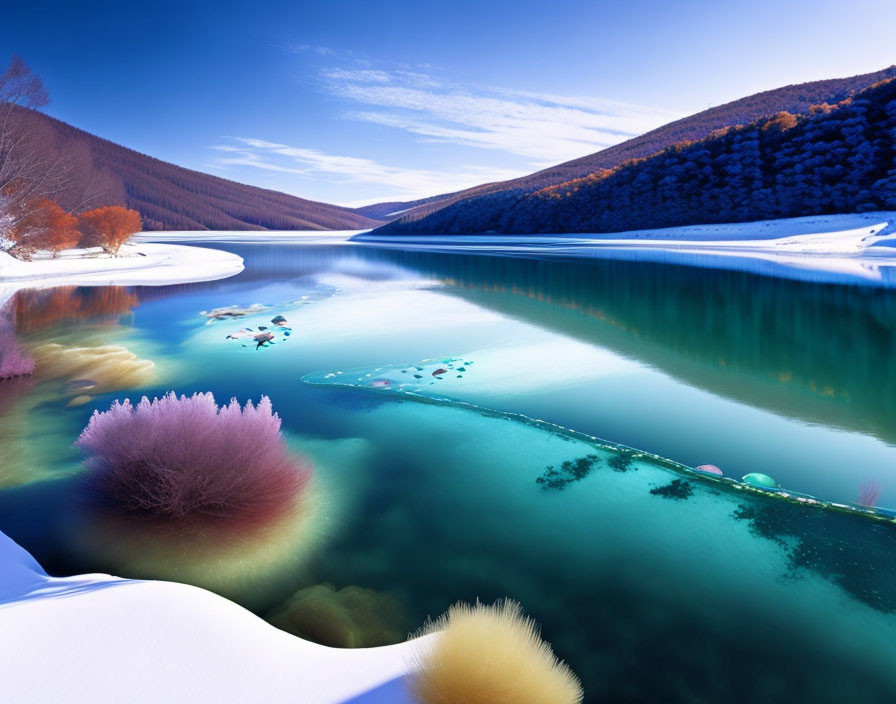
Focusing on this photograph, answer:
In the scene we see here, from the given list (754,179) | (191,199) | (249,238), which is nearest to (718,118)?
(754,179)

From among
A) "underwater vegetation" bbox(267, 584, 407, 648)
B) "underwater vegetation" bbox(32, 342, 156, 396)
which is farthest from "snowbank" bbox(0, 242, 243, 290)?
"underwater vegetation" bbox(267, 584, 407, 648)

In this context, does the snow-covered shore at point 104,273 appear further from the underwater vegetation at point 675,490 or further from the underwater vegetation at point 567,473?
the underwater vegetation at point 675,490

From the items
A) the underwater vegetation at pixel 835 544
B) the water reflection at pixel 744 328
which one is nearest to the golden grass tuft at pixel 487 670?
the underwater vegetation at pixel 835 544

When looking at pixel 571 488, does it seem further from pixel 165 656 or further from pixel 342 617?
pixel 165 656

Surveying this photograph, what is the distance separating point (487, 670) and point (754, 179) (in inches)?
1662

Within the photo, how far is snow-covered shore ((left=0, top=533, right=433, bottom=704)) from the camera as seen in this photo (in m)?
1.74

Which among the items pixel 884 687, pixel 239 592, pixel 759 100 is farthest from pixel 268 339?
pixel 759 100

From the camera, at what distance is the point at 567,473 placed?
4152 mm

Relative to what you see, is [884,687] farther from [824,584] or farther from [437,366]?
[437,366]

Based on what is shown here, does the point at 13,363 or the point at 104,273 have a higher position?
the point at 104,273

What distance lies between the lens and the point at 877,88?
33938 mm

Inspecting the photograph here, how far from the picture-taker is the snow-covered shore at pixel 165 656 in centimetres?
174

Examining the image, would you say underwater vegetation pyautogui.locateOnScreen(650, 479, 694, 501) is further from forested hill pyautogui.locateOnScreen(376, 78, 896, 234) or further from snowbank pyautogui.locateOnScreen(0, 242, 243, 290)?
forested hill pyautogui.locateOnScreen(376, 78, 896, 234)

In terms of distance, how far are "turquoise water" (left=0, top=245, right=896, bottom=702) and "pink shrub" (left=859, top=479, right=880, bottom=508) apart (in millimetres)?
62
